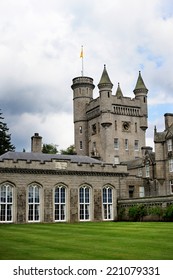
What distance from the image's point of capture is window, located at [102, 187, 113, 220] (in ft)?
123

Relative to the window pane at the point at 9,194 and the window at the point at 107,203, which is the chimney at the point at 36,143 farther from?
the window pane at the point at 9,194

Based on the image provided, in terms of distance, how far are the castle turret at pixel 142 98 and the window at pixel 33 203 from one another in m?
33.7

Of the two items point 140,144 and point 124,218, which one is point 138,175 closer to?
point 140,144

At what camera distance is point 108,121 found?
205 feet

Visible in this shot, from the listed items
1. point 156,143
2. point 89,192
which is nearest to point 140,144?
point 156,143

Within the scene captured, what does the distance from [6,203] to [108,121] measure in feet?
102

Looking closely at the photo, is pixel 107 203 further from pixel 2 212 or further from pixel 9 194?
pixel 2 212

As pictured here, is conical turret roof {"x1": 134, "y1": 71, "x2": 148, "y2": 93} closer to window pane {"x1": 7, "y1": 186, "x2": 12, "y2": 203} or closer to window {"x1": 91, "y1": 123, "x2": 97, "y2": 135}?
window {"x1": 91, "y1": 123, "x2": 97, "y2": 135}

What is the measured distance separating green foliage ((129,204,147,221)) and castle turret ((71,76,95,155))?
108ft

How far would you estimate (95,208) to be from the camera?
37.0 meters

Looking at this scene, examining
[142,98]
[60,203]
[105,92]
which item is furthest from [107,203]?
[142,98]

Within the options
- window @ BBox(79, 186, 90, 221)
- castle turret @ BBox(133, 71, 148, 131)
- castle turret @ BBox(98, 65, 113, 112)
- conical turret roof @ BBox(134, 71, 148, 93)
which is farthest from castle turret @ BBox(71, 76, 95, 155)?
window @ BBox(79, 186, 90, 221)

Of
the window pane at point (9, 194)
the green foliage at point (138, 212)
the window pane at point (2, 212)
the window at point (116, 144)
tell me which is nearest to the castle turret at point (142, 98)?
the window at point (116, 144)
